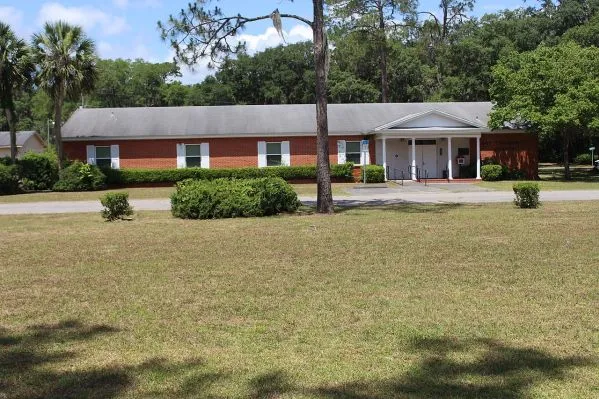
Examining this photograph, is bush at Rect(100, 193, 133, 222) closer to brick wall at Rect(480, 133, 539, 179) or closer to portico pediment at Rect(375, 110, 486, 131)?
portico pediment at Rect(375, 110, 486, 131)

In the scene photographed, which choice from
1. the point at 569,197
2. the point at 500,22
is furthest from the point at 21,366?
the point at 500,22

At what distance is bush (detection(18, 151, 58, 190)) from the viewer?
3209cm

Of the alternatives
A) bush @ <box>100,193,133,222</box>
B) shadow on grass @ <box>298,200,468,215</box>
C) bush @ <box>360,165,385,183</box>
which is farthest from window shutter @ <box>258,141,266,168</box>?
bush @ <box>100,193,133,222</box>

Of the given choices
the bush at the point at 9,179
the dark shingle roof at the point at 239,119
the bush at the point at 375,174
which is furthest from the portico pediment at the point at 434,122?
the bush at the point at 9,179

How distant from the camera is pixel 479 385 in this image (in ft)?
14.2

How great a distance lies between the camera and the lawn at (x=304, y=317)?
446 centimetres

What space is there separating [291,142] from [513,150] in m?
13.0

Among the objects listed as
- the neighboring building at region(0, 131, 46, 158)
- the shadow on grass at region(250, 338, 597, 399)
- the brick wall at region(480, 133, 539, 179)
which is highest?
the neighboring building at region(0, 131, 46, 158)

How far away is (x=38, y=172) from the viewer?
3225 cm

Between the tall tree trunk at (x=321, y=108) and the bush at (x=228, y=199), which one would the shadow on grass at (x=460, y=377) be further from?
the tall tree trunk at (x=321, y=108)

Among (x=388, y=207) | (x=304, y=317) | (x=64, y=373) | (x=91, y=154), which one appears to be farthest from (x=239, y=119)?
(x=64, y=373)

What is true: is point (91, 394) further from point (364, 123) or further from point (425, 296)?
point (364, 123)

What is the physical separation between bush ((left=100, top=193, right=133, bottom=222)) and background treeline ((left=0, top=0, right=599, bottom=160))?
17949 mm

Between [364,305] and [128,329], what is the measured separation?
2.45 m
